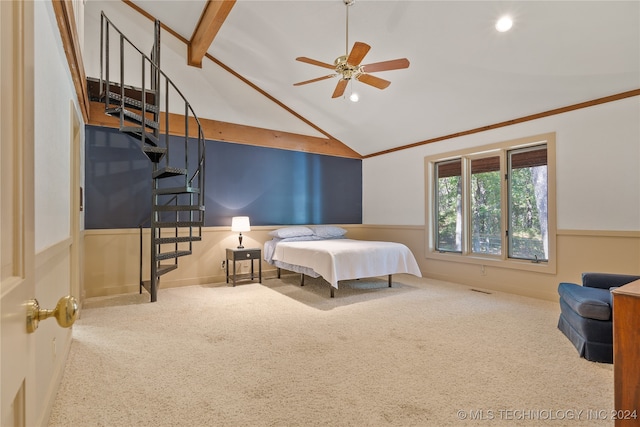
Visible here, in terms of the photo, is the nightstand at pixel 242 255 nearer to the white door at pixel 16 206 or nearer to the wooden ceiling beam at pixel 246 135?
the wooden ceiling beam at pixel 246 135

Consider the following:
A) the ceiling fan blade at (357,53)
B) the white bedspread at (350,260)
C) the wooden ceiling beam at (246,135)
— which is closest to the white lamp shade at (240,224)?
the white bedspread at (350,260)

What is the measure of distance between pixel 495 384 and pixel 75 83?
13.2ft

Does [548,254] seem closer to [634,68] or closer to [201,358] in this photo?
[634,68]

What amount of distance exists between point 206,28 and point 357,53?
245cm

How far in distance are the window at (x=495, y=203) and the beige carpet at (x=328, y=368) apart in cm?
97

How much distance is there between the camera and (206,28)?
4.23 meters

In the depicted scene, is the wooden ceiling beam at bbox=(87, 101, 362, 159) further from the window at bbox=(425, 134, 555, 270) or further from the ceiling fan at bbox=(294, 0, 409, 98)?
the ceiling fan at bbox=(294, 0, 409, 98)

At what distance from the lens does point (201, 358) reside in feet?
8.21

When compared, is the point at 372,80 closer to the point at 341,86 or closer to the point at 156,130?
the point at 341,86

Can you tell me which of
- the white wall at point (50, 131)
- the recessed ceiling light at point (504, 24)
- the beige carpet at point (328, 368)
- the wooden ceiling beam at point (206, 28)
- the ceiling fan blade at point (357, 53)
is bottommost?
the beige carpet at point (328, 368)

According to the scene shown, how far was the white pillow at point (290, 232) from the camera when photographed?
5418mm

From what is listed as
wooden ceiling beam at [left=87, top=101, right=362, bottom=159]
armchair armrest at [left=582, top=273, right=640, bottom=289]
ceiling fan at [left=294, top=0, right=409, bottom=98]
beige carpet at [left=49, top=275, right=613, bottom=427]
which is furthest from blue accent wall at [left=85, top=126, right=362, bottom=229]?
armchair armrest at [left=582, top=273, right=640, bottom=289]

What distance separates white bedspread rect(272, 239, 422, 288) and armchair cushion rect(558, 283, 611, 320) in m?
2.08

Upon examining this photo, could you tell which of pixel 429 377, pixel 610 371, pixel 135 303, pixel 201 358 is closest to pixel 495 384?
pixel 429 377
